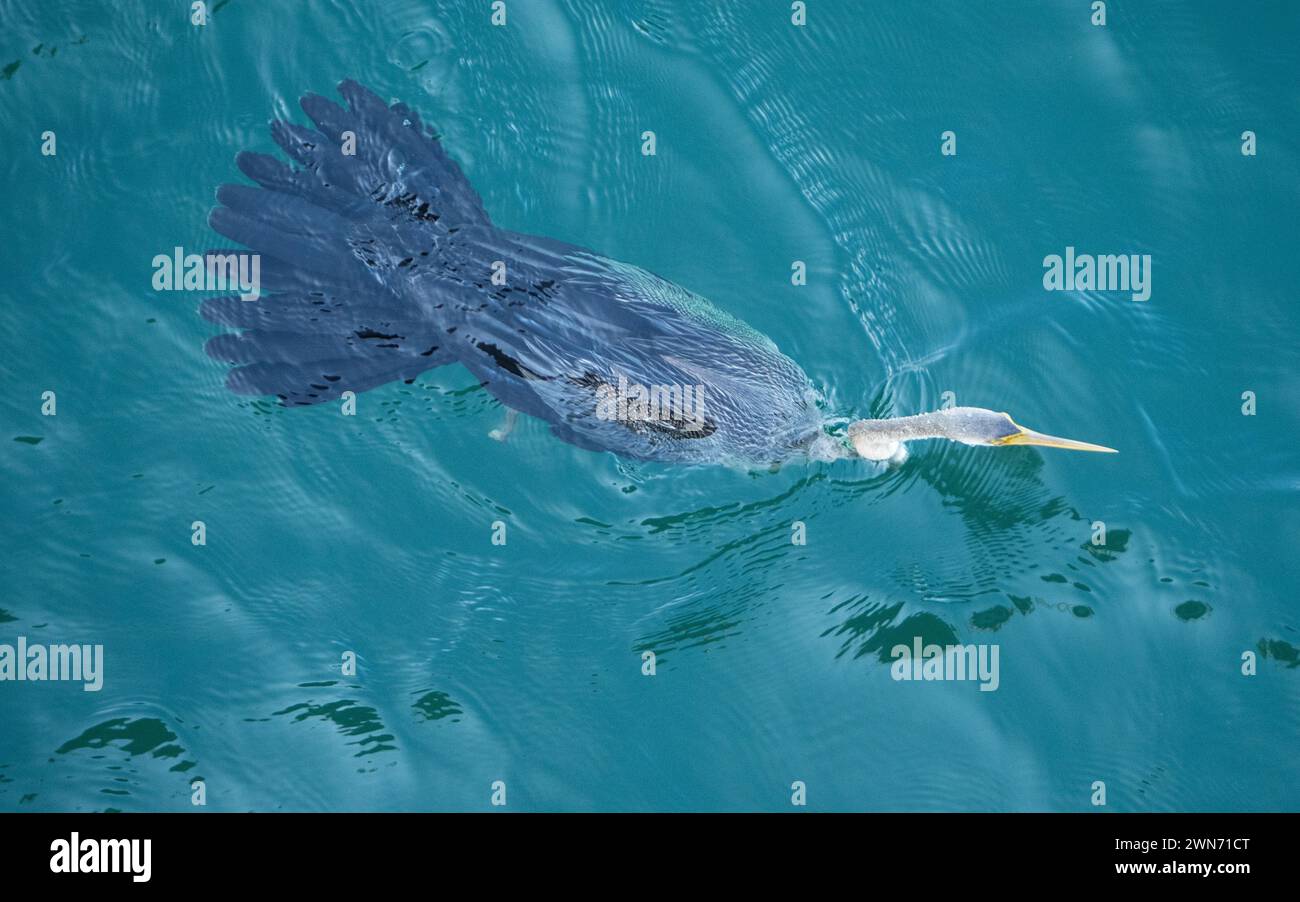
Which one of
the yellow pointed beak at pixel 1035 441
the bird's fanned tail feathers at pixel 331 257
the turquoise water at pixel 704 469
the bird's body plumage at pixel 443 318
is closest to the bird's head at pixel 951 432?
the yellow pointed beak at pixel 1035 441

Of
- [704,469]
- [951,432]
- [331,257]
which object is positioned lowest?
[704,469]

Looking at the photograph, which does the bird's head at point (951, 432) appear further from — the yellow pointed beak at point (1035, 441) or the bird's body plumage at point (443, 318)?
the bird's body plumage at point (443, 318)

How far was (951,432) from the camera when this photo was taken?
6738 mm

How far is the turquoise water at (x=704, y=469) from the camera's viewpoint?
6.48 m

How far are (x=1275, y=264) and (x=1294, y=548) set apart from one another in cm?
201

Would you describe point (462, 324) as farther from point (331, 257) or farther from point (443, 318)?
point (331, 257)

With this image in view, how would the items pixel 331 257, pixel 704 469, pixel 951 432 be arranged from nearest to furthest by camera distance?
pixel 331 257, pixel 951 432, pixel 704 469

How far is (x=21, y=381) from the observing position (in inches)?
276

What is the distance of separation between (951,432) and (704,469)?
1.54 m

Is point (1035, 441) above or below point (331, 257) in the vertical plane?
below

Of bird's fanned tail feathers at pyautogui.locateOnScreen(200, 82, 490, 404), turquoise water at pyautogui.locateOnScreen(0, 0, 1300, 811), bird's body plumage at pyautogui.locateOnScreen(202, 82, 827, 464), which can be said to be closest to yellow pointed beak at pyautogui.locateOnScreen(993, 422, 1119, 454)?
turquoise water at pyautogui.locateOnScreen(0, 0, 1300, 811)

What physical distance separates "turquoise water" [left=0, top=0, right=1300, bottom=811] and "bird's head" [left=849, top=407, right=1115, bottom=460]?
291 millimetres

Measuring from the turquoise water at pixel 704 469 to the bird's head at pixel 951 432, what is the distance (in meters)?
0.29

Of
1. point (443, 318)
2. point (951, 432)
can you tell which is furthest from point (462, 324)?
point (951, 432)
